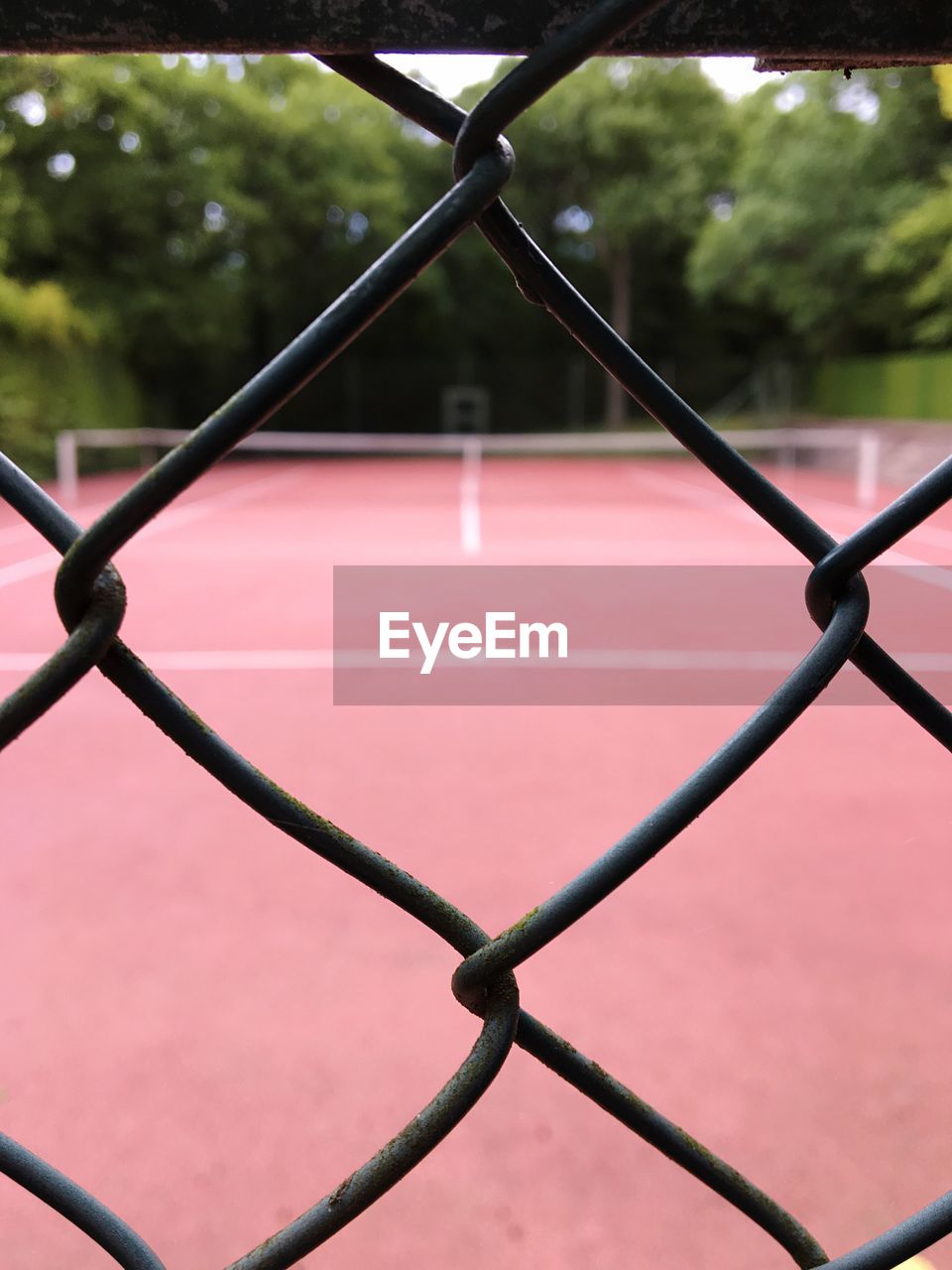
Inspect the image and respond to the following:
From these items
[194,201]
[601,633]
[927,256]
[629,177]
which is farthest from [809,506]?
[629,177]

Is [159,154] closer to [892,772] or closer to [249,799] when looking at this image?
[892,772]

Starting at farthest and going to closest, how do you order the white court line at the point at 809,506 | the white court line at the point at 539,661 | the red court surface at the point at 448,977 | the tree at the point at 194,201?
the tree at the point at 194,201 < the white court line at the point at 809,506 < the white court line at the point at 539,661 < the red court surface at the point at 448,977

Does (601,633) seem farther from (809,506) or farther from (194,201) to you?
(194,201)

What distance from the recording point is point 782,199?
18375 mm

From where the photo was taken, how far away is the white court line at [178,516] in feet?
20.0

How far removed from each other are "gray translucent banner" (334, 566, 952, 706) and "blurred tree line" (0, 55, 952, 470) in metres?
8.77

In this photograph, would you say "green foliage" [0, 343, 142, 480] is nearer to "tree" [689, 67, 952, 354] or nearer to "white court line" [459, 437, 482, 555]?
"white court line" [459, 437, 482, 555]

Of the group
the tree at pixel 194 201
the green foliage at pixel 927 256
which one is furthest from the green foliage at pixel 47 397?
the green foliage at pixel 927 256

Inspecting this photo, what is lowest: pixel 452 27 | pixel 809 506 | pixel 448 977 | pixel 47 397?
pixel 809 506

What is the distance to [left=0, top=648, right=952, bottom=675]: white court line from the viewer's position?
13.2ft

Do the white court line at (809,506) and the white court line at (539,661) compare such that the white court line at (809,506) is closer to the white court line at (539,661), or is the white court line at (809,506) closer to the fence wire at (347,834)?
the white court line at (539,661)

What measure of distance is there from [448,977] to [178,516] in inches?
338

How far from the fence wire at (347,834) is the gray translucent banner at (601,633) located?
3.13 m

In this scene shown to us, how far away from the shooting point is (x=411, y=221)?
20.8 meters
